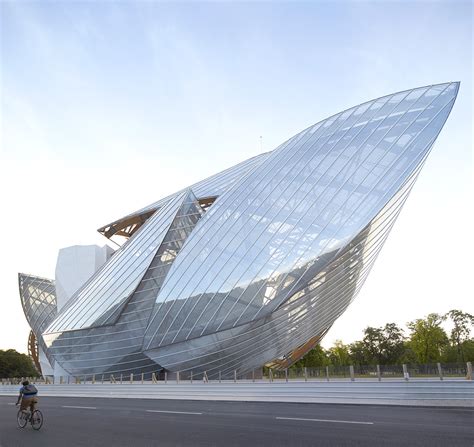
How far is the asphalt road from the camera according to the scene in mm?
8641

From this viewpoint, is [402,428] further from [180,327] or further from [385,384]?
[180,327]

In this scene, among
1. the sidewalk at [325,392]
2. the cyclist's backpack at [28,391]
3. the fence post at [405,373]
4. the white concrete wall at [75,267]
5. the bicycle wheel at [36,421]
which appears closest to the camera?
the bicycle wheel at [36,421]

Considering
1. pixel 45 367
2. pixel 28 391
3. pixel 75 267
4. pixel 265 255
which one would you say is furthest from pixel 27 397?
pixel 45 367

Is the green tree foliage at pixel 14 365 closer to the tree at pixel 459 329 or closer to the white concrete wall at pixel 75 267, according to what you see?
the white concrete wall at pixel 75 267

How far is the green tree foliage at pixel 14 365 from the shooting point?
365 feet

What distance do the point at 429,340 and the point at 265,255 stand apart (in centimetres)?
4855

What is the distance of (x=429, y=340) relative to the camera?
2562 inches

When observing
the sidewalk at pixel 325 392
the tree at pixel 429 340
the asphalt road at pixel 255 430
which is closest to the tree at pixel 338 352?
the tree at pixel 429 340

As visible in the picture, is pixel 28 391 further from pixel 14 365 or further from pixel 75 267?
pixel 14 365

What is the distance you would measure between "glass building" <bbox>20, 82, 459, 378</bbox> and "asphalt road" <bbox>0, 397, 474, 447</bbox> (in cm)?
1335

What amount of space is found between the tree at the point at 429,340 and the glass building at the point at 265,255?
115 ft

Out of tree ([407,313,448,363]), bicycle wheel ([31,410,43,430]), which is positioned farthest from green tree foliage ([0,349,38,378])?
bicycle wheel ([31,410,43,430])

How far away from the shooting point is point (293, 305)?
28.0 m

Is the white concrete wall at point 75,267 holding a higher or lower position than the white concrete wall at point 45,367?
higher
